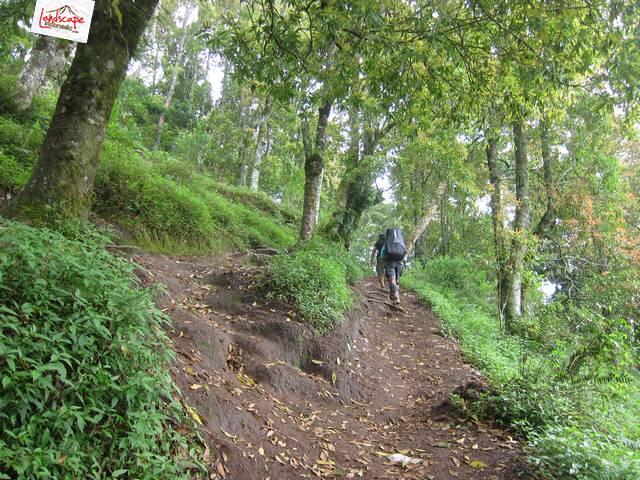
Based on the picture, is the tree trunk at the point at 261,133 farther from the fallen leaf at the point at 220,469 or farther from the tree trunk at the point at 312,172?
the fallen leaf at the point at 220,469

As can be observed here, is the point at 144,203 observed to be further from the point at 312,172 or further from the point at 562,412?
Result: the point at 562,412

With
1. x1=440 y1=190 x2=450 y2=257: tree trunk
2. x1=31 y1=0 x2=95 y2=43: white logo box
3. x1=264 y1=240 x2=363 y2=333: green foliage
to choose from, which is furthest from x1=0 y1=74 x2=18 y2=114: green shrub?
x1=440 y1=190 x2=450 y2=257: tree trunk

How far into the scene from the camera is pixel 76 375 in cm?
256

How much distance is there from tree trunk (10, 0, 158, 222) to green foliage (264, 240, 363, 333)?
309 cm

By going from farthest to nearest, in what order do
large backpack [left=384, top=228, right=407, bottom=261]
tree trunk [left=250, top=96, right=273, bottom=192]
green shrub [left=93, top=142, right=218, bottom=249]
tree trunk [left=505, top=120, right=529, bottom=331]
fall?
tree trunk [left=250, top=96, right=273, bottom=192] < tree trunk [left=505, top=120, right=529, bottom=331] < large backpack [left=384, top=228, right=407, bottom=261] < green shrub [left=93, top=142, right=218, bottom=249]

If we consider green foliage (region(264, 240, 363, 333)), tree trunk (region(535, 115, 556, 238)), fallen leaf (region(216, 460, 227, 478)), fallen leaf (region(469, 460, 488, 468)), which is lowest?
fallen leaf (region(216, 460, 227, 478))

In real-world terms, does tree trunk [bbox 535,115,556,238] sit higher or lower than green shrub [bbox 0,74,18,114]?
higher

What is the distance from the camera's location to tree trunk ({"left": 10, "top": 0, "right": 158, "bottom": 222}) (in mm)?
4168

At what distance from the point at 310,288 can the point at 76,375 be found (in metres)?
4.65

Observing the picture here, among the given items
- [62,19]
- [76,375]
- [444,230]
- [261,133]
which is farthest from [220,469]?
[444,230]

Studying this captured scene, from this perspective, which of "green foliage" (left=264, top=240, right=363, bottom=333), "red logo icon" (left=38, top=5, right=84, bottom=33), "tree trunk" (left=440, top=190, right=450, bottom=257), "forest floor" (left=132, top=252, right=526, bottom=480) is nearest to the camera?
"forest floor" (left=132, top=252, right=526, bottom=480)

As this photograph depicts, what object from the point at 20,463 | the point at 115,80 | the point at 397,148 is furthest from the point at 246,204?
the point at 20,463

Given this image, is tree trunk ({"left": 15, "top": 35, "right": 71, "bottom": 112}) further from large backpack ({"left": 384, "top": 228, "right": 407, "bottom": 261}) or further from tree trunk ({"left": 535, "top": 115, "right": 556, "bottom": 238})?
tree trunk ({"left": 535, "top": 115, "right": 556, "bottom": 238})

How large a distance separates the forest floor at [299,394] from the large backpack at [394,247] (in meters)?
2.92
